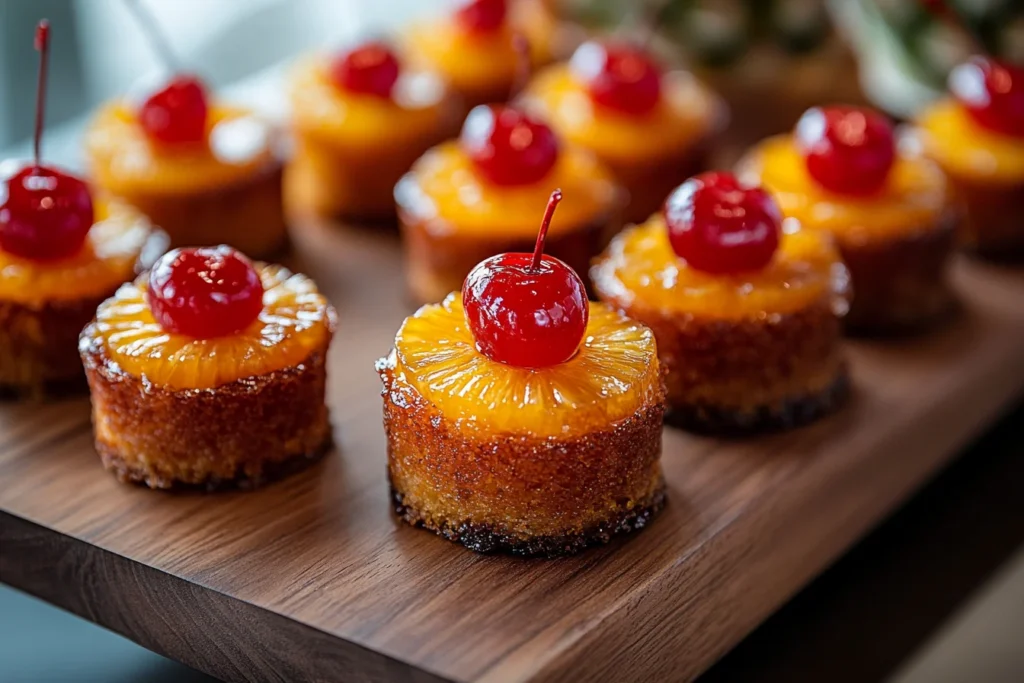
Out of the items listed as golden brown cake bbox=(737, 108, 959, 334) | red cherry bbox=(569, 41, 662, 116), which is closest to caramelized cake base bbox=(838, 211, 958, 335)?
golden brown cake bbox=(737, 108, 959, 334)

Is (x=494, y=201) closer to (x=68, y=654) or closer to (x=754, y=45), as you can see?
(x=68, y=654)

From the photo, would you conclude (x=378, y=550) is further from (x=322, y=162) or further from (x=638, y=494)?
(x=322, y=162)

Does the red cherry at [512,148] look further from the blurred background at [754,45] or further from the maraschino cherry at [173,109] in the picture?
the blurred background at [754,45]

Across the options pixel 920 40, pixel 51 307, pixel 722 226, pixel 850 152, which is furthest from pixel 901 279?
pixel 51 307

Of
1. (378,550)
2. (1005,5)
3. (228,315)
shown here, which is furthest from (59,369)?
(1005,5)

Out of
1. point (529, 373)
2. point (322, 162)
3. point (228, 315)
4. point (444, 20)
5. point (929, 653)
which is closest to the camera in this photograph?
point (529, 373)

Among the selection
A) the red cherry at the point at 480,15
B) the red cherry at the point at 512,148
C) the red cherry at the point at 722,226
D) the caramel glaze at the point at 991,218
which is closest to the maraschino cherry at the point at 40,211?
the red cherry at the point at 512,148
